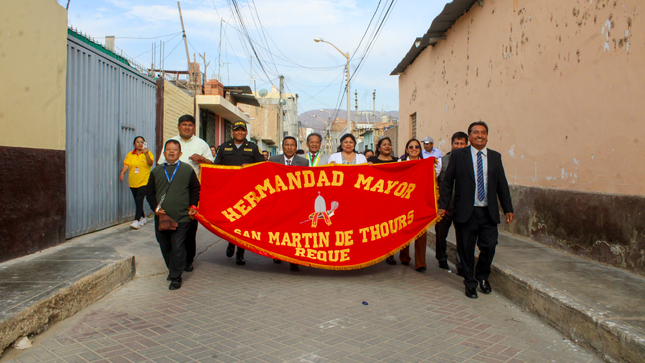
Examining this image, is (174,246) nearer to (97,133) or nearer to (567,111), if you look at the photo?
(97,133)

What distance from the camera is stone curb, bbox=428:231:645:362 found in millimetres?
3311

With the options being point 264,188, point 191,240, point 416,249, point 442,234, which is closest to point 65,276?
point 191,240

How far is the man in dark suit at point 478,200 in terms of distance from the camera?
5.02 metres

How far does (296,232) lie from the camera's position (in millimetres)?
5848

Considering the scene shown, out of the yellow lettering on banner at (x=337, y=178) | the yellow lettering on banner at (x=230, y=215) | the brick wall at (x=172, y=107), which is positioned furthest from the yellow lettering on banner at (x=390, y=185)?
the brick wall at (x=172, y=107)

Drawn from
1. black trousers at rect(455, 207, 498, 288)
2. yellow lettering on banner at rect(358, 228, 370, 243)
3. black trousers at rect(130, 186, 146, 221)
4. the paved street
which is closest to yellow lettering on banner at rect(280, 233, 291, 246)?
the paved street

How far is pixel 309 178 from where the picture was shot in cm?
602

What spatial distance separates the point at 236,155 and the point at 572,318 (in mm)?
4733

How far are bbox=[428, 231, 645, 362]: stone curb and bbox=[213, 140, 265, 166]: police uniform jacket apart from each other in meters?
3.76

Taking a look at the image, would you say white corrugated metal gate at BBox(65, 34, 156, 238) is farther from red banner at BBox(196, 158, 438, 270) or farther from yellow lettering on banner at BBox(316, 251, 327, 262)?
yellow lettering on banner at BBox(316, 251, 327, 262)

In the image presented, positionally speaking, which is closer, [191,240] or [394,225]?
[394,225]

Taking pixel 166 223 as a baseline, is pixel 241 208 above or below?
above

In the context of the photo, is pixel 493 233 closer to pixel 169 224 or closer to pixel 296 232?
pixel 296 232

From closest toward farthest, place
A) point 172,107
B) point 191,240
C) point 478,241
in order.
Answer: point 478,241, point 191,240, point 172,107
